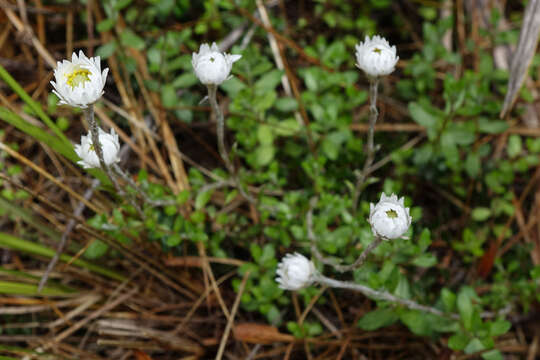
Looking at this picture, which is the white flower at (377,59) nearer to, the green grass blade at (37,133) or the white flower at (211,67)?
the white flower at (211,67)

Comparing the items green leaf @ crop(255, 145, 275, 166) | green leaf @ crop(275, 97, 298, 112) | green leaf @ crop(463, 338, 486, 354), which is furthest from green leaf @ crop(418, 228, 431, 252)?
green leaf @ crop(275, 97, 298, 112)

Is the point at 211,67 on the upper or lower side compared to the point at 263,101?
lower

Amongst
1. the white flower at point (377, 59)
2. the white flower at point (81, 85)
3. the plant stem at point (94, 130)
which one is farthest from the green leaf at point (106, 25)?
the white flower at point (377, 59)

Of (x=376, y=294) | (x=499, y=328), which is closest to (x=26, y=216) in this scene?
(x=376, y=294)

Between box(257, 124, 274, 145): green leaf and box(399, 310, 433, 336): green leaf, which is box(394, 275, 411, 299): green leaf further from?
box(257, 124, 274, 145): green leaf

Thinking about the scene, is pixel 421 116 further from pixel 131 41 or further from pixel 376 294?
pixel 131 41

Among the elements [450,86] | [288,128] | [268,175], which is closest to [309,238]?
[268,175]
